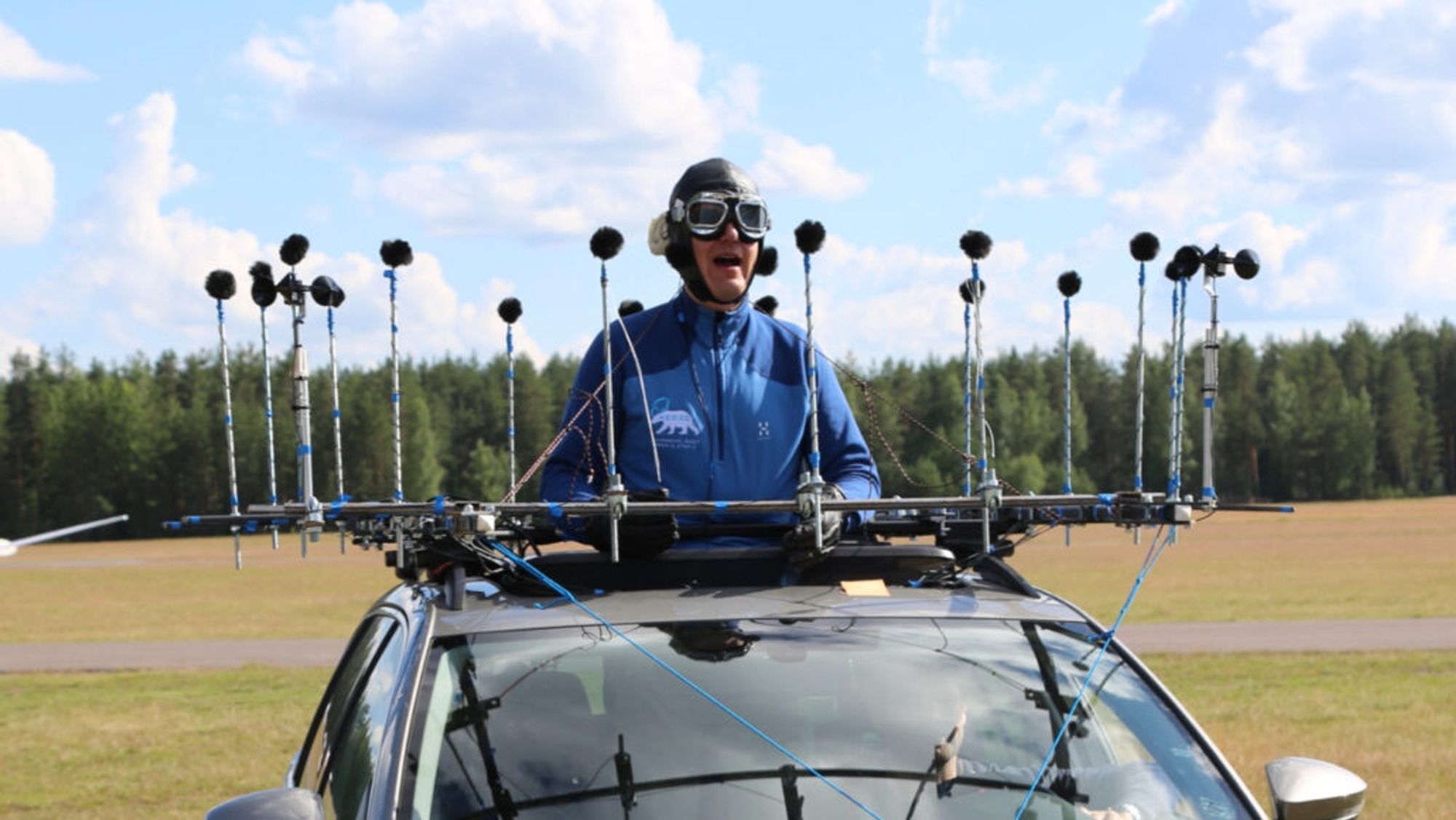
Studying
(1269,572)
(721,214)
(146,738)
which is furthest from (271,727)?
(1269,572)

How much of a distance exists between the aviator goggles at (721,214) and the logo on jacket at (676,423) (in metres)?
0.52

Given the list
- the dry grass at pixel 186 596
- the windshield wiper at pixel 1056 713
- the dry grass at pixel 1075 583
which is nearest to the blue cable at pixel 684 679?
the windshield wiper at pixel 1056 713

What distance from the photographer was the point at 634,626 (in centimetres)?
352

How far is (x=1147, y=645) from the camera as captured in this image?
782 inches

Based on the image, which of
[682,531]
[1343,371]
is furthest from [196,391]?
[682,531]

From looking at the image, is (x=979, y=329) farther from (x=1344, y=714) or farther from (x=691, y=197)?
(x=1344, y=714)

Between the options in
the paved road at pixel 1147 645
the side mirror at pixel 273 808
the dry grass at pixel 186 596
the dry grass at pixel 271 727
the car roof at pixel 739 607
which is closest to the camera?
the side mirror at pixel 273 808

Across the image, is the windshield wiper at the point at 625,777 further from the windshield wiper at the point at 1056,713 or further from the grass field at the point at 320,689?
the grass field at the point at 320,689

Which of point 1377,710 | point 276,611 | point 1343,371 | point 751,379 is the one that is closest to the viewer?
point 751,379

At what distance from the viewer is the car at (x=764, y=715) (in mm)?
3193

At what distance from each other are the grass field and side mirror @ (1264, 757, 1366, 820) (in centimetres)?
658

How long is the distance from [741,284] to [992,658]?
174 centimetres

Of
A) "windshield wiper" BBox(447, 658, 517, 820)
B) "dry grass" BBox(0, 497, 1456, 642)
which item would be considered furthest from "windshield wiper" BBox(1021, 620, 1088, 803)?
"dry grass" BBox(0, 497, 1456, 642)

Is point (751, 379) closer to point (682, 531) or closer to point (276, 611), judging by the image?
point (682, 531)
